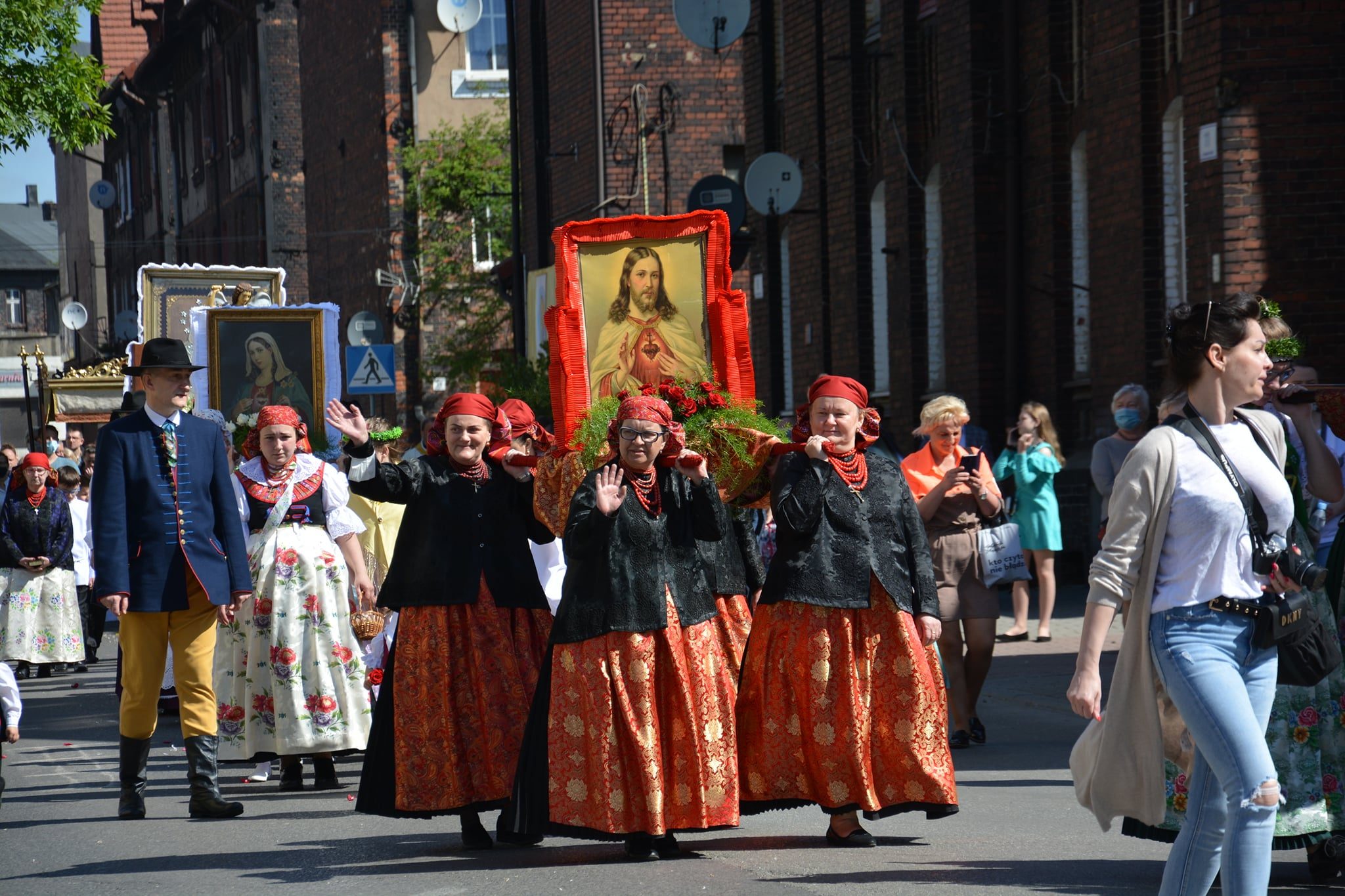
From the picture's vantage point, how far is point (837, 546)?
783cm

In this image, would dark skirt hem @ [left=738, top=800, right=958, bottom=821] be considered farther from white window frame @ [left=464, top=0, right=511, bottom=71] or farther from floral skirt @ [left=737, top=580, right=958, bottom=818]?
white window frame @ [left=464, top=0, right=511, bottom=71]

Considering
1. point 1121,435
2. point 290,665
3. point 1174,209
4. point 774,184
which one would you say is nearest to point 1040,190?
point 1174,209

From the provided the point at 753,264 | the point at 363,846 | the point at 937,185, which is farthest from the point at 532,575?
the point at 753,264

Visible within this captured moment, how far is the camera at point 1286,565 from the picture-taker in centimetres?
537

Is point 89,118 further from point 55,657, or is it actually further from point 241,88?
point 241,88

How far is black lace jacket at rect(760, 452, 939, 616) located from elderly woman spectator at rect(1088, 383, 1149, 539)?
5.41 m

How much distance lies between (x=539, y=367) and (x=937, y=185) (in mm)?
5385

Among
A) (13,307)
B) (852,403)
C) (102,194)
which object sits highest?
(102,194)

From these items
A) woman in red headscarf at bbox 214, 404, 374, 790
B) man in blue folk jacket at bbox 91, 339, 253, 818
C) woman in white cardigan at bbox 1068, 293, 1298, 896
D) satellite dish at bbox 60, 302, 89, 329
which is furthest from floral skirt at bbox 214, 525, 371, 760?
satellite dish at bbox 60, 302, 89, 329

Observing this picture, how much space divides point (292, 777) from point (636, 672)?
3469 mm

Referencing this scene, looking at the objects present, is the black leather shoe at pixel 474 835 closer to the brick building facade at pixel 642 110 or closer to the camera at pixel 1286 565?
the camera at pixel 1286 565

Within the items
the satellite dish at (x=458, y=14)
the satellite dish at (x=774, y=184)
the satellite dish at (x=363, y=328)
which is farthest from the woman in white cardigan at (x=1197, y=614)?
the satellite dish at (x=458, y=14)

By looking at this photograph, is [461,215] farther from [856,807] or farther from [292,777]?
[856,807]

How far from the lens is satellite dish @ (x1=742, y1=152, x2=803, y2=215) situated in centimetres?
2033
